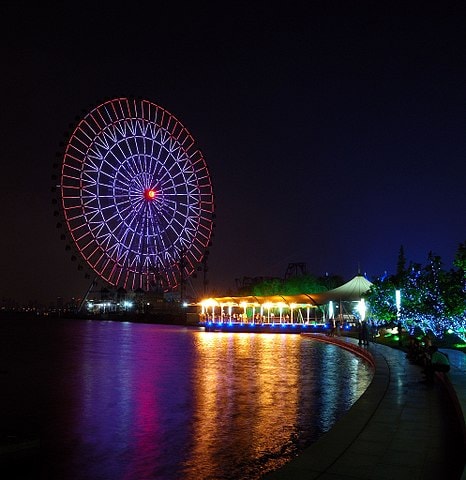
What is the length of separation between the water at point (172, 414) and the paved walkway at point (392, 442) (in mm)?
894

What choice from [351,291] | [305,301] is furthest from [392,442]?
[305,301]

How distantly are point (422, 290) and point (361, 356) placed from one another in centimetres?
838

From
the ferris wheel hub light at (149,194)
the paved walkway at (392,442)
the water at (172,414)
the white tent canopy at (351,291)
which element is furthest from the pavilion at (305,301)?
the paved walkway at (392,442)

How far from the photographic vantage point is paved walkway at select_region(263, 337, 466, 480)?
705cm

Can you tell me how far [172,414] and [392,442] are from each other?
5411 mm

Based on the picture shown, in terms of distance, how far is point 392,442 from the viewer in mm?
8531

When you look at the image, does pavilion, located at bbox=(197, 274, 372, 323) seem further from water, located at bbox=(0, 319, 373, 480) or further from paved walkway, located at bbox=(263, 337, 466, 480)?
paved walkway, located at bbox=(263, 337, 466, 480)

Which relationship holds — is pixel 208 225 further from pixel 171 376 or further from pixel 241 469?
pixel 241 469

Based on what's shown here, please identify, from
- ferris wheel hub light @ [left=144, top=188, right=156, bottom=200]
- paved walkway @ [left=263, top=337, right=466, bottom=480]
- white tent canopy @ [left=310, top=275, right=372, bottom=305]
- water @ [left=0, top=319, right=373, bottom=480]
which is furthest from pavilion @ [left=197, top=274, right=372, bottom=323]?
paved walkway @ [left=263, top=337, right=466, bottom=480]

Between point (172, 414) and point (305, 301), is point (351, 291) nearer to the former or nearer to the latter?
point (305, 301)

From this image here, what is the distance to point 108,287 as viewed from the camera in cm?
5491

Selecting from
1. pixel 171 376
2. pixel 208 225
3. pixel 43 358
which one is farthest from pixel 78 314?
pixel 171 376

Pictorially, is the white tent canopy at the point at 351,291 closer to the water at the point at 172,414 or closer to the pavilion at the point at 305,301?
the pavilion at the point at 305,301

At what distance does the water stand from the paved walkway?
0.89 meters
